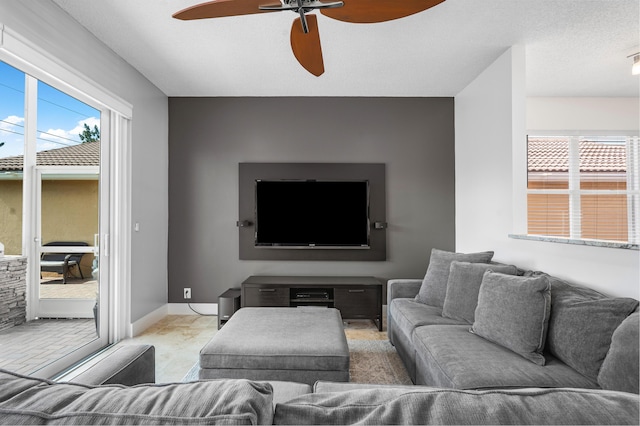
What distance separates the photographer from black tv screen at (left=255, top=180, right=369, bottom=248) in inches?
160

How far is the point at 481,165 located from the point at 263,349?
2.77 metres

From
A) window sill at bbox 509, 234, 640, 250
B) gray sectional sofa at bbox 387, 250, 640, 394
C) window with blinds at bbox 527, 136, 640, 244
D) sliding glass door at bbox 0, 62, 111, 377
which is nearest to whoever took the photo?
gray sectional sofa at bbox 387, 250, 640, 394

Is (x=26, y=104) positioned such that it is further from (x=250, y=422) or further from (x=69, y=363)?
(x=250, y=422)

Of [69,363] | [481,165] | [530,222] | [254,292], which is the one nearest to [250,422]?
[69,363]

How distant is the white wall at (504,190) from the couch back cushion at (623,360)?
460 millimetres

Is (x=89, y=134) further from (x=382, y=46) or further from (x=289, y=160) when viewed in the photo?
(x=382, y=46)

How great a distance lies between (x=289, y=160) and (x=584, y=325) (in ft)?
10.6

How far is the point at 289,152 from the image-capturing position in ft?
13.8

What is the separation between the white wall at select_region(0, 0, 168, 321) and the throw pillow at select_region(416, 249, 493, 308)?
276 centimetres

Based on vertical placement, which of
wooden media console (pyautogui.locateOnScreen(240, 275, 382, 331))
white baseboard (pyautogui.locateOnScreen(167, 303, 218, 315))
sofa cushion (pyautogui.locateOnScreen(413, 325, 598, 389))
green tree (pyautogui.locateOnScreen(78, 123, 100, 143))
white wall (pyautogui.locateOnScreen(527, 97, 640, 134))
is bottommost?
white baseboard (pyautogui.locateOnScreen(167, 303, 218, 315))

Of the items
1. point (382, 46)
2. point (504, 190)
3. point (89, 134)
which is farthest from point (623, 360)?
point (89, 134)

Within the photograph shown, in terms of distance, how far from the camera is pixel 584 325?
5.26 ft

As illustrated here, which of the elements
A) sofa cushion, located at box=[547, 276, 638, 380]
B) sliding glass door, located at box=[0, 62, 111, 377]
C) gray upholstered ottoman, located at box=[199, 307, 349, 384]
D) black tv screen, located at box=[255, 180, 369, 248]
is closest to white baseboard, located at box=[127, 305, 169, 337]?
sliding glass door, located at box=[0, 62, 111, 377]

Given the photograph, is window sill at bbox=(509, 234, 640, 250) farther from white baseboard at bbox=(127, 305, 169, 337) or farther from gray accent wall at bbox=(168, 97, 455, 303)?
white baseboard at bbox=(127, 305, 169, 337)
